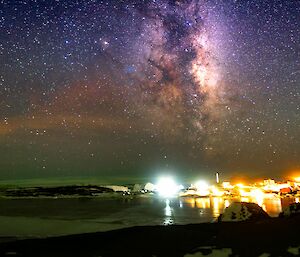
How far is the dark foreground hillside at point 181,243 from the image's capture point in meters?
17.3

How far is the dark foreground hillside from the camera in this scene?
17.3m

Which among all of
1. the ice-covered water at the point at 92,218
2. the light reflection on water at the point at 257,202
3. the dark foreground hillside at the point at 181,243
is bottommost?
the dark foreground hillside at the point at 181,243

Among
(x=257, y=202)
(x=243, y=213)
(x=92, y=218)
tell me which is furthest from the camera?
(x=257, y=202)

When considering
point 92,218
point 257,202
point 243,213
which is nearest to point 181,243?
point 243,213

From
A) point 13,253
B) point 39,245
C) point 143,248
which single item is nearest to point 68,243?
point 39,245

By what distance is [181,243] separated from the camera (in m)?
20.0

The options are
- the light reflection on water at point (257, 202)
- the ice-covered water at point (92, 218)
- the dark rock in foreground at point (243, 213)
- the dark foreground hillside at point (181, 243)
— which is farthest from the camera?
the light reflection on water at point (257, 202)

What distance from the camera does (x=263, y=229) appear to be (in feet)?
68.4

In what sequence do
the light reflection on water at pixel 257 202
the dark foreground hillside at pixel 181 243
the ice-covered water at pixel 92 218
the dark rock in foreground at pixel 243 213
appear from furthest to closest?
the light reflection on water at pixel 257 202 → the ice-covered water at pixel 92 218 → the dark rock in foreground at pixel 243 213 → the dark foreground hillside at pixel 181 243

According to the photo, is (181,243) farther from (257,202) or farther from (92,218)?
(257,202)

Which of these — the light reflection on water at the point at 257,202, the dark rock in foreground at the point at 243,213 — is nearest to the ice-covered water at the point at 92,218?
the light reflection on water at the point at 257,202

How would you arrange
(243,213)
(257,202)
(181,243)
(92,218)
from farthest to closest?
(257,202) < (92,218) < (243,213) < (181,243)

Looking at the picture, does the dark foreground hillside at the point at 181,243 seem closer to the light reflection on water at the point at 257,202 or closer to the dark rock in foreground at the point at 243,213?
the dark rock in foreground at the point at 243,213

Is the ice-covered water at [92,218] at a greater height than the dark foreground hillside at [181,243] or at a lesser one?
greater
